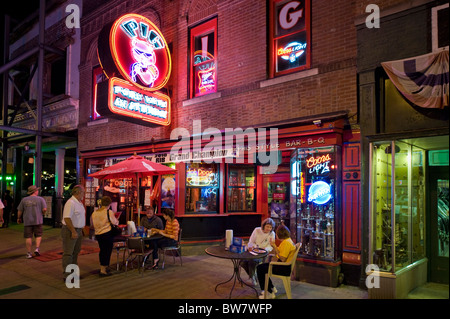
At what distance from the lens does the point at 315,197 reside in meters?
7.20

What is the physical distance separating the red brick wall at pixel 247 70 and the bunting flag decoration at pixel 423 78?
938 mm

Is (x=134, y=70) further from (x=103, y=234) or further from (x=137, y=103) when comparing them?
(x=103, y=234)

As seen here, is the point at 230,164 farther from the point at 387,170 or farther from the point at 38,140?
the point at 38,140

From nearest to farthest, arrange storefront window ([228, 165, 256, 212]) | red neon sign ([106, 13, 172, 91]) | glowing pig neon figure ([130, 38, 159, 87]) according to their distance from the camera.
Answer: red neon sign ([106, 13, 172, 91]) → glowing pig neon figure ([130, 38, 159, 87]) → storefront window ([228, 165, 256, 212])

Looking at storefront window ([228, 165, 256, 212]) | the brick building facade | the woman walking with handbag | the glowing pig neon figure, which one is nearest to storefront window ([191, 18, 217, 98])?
the brick building facade

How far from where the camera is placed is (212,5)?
32.2 ft

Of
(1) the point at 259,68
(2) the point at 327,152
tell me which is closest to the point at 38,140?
(1) the point at 259,68

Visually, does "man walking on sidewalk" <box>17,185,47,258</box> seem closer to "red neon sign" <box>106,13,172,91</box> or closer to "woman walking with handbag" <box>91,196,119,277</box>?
"woman walking with handbag" <box>91,196,119,277</box>

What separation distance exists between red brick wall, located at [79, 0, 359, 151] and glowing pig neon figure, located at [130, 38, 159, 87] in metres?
1.18

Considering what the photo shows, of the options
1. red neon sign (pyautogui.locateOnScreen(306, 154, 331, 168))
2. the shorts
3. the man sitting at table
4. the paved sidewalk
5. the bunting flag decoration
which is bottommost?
the paved sidewalk

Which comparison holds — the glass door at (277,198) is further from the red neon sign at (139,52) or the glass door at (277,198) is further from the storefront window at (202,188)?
the red neon sign at (139,52)

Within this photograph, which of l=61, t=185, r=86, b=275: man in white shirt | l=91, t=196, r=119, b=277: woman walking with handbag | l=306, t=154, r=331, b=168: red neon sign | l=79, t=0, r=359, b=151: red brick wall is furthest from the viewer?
l=91, t=196, r=119, b=277: woman walking with handbag

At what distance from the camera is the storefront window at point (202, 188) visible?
1011cm

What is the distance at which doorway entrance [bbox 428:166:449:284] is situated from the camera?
679 centimetres
